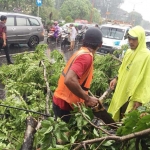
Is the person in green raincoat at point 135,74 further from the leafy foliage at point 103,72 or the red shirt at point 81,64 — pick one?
the leafy foliage at point 103,72

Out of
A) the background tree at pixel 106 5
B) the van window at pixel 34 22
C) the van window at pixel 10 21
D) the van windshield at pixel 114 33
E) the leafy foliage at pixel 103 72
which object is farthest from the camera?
the background tree at pixel 106 5

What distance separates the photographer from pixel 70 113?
274 centimetres

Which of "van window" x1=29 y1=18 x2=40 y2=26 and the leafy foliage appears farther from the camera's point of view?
"van window" x1=29 y1=18 x2=40 y2=26

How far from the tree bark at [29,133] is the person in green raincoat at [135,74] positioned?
142 cm

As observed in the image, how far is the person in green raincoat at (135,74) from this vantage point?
3.53 m

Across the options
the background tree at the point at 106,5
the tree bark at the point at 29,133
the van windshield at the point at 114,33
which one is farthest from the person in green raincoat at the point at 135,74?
the background tree at the point at 106,5

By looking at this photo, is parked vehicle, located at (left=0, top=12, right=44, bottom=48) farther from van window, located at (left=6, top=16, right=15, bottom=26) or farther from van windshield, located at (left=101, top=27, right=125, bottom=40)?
van windshield, located at (left=101, top=27, right=125, bottom=40)

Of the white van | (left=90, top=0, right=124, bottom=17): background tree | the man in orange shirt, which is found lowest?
(left=90, top=0, right=124, bottom=17): background tree

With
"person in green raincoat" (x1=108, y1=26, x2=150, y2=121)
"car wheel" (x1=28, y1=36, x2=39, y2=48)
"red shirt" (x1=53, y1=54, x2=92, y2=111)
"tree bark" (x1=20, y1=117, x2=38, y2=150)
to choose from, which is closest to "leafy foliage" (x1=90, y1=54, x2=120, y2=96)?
"person in green raincoat" (x1=108, y1=26, x2=150, y2=121)

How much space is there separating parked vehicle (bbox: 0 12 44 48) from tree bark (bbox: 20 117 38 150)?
28.3 feet

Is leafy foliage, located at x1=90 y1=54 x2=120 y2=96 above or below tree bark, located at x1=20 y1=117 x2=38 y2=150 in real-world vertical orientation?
below

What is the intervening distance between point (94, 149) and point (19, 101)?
7.17 feet

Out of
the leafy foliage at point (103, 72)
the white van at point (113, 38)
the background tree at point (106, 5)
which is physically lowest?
the background tree at point (106, 5)

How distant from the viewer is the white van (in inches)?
500
